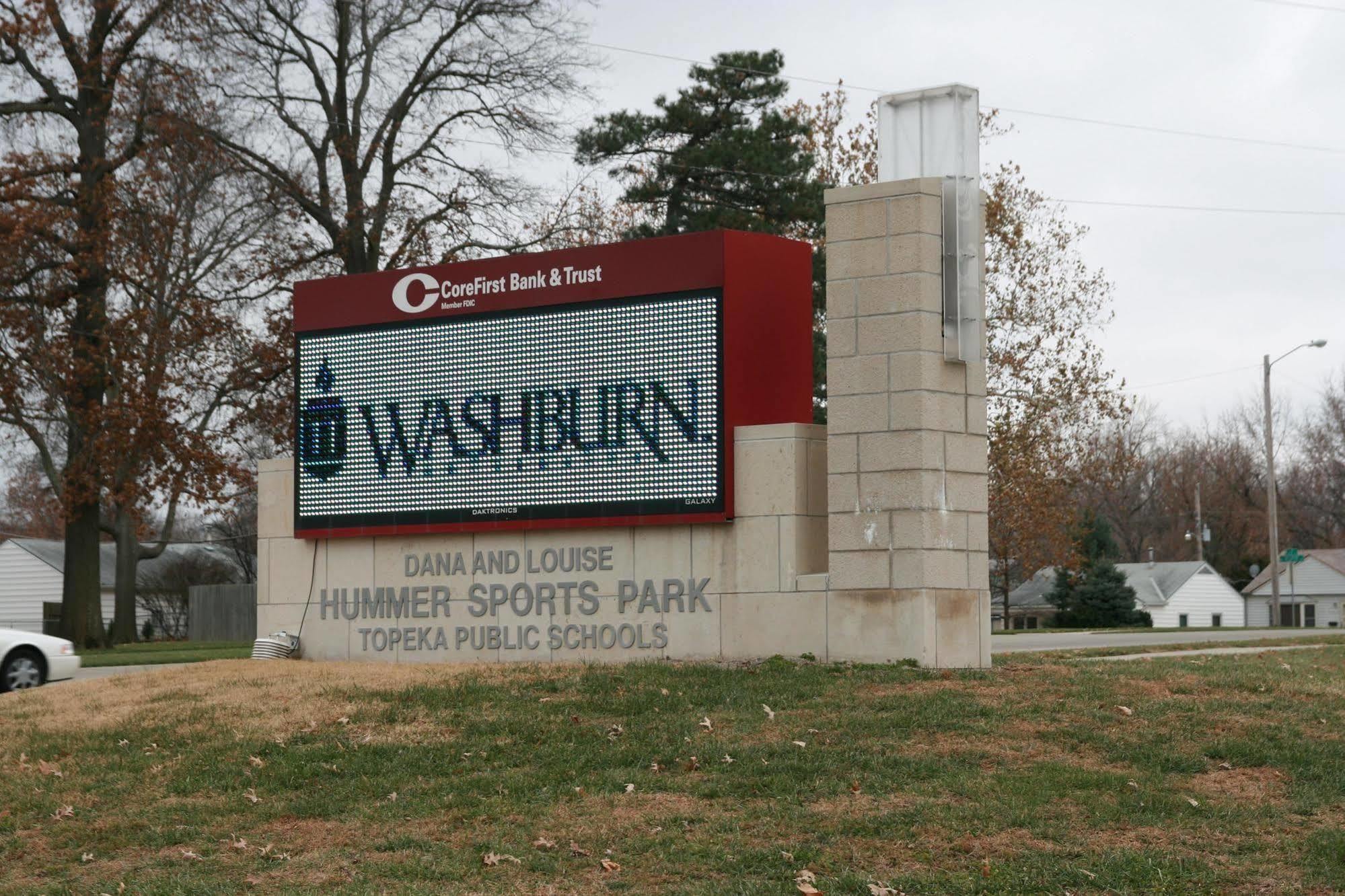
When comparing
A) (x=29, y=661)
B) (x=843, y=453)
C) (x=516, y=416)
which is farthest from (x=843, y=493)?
(x=29, y=661)

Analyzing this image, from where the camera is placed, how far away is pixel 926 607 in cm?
1330

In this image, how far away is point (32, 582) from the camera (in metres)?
63.7

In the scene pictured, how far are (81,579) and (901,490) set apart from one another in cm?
2763

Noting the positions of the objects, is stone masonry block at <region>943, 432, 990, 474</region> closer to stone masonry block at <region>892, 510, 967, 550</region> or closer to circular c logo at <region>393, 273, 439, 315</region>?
stone masonry block at <region>892, 510, 967, 550</region>

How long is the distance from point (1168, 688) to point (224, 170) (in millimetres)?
25088

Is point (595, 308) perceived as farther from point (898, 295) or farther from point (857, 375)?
point (898, 295)

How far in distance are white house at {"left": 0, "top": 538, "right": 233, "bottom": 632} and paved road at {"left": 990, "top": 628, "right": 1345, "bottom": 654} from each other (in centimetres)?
4256

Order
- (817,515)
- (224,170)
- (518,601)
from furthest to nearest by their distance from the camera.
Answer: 1. (224,170)
2. (518,601)
3. (817,515)

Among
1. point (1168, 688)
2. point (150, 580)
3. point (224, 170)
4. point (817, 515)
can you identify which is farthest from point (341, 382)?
point (150, 580)

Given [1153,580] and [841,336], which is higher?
[841,336]

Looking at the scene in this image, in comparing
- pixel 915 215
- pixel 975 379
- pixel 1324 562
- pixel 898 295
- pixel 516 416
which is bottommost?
pixel 1324 562

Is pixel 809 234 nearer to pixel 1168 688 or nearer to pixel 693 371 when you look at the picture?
pixel 693 371

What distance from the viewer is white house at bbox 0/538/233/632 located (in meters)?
63.2

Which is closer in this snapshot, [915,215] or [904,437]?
[904,437]
